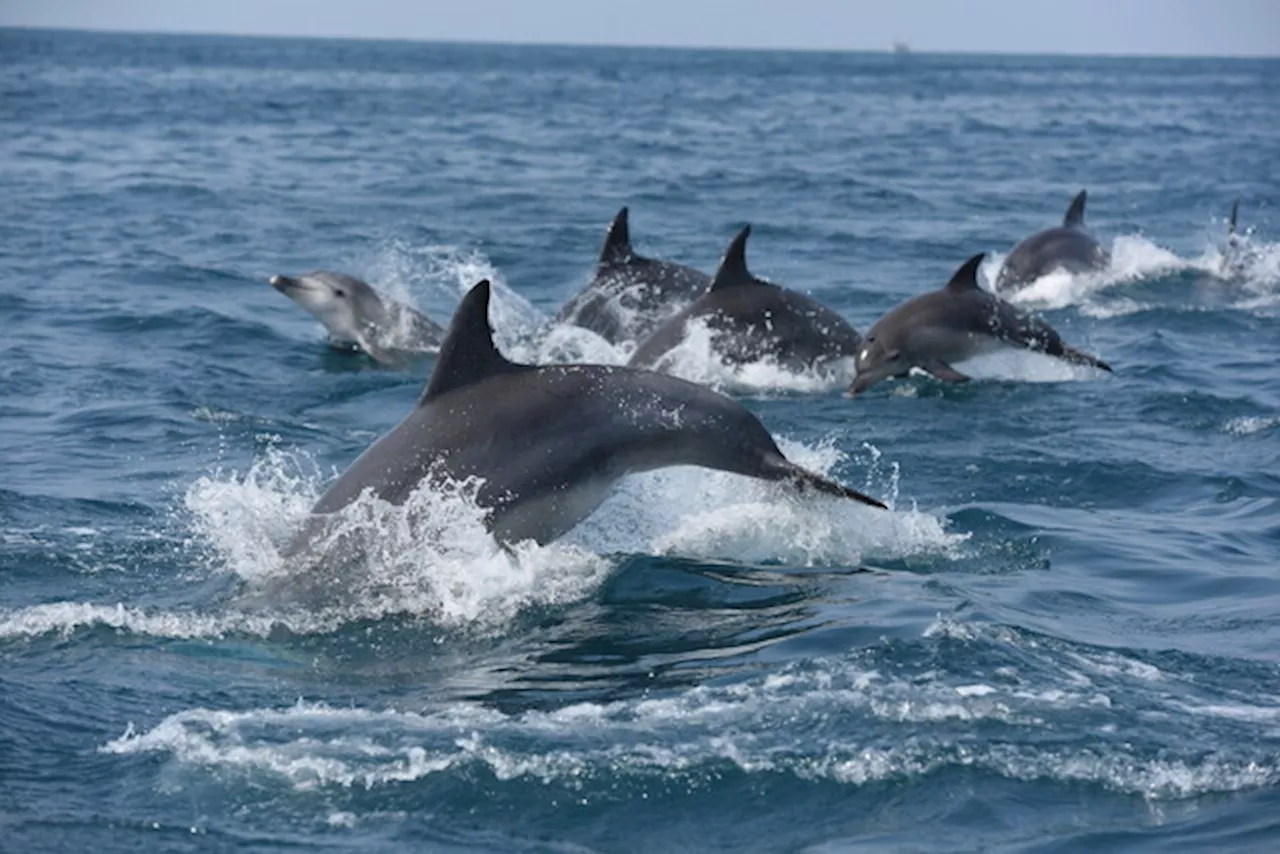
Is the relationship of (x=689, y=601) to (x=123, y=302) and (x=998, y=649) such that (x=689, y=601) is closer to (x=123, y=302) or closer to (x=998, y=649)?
(x=998, y=649)

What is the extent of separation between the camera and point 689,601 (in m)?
11.3

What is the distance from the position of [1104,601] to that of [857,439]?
15.8 ft

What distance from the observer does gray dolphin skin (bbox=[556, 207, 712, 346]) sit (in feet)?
66.1

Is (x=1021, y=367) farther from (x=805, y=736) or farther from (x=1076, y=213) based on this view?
(x=805, y=736)

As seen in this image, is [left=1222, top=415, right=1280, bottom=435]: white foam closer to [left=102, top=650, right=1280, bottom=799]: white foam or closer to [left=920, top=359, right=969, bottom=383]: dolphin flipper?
[left=920, top=359, right=969, bottom=383]: dolphin flipper

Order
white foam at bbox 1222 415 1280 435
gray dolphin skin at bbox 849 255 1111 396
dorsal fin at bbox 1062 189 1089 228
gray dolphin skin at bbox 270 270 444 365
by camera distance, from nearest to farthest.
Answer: white foam at bbox 1222 415 1280 435 → gray dolphin skin at bbox 849 255 1111 396 → gray dolphin skin at bbox 270 270 444 365 → dorsal fin at bbox 1062 189 1089 228

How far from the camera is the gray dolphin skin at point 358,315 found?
814 inches

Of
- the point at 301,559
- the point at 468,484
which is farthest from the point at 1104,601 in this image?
the point at 301,559

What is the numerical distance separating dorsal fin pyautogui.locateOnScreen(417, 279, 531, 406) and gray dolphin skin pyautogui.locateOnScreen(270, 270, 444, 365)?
29.8ft

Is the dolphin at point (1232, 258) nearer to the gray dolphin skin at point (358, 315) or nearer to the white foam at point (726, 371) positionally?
the white foam at point (726, 371)

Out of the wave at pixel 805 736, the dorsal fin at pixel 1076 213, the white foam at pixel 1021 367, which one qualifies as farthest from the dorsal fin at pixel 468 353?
the dorsal fin at pixel 1076 213

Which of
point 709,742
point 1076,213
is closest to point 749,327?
point 1076,213

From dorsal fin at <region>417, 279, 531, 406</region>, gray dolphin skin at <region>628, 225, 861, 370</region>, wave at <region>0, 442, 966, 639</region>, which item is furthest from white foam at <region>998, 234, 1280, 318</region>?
dorsal fin at <region>417, 279, 531, 406</region>

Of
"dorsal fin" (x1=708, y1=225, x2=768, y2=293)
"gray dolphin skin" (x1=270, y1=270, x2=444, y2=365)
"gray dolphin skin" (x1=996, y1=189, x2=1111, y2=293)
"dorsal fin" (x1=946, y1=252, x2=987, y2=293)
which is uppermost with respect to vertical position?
"dorsal fin" (x1=708, y1=225, x2=768, y2=293)
